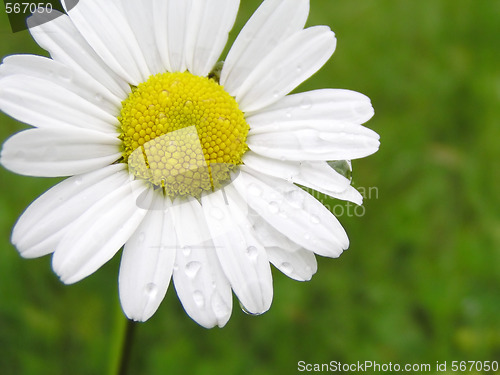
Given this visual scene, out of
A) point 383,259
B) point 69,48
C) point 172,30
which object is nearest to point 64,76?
point 69,48

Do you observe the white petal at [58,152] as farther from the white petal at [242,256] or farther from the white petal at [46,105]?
the white petal at [242,256]

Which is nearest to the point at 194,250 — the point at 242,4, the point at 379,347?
the point at 379,347

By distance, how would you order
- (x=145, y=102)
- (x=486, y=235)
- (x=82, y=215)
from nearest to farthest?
1. (x=82, y=215)
2. (x=145, y=102)
3. (x=486, y=235)

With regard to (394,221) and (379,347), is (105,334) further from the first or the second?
(394,221)

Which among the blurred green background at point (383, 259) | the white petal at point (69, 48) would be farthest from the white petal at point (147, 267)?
the blurred green background at point (383, 259)

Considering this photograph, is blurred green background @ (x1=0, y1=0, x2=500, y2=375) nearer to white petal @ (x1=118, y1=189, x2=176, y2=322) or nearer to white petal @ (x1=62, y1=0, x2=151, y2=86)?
white petal @ (x1=118, y1=189, x2=176, y2=322)
